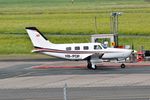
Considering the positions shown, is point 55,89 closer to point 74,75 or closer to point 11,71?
point 74,75

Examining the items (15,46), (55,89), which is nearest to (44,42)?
(55,89)

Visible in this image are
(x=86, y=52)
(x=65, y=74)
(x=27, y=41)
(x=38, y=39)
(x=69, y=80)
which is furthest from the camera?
(x=27, y=41)

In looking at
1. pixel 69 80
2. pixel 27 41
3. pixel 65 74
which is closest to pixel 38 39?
pixel 65 74

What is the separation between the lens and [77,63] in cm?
4788

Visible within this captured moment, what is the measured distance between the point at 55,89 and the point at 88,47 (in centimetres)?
1268

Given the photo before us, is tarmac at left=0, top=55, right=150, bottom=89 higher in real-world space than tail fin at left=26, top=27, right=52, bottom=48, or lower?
lower

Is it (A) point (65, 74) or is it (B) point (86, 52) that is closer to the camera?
(A) point (65, 74)

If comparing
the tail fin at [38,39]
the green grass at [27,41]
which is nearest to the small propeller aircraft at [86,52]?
the tail fin at [38,39]

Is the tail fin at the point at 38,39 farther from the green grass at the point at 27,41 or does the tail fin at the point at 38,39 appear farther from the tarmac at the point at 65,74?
the green grass at the point at 27,41

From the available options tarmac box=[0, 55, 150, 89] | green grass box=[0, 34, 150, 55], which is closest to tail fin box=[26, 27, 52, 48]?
tarmac box=[0, 55, 150, 89]

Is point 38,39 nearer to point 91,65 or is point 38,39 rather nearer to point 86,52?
point 86,52

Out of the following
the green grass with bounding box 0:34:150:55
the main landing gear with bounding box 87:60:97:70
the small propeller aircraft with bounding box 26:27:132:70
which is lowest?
the green grass with bounding box 0:34:150:55

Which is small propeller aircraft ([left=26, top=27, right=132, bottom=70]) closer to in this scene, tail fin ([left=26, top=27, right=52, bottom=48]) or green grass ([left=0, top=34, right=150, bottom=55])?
tail fin ([left=26, top=27, right=52, bottom=48])

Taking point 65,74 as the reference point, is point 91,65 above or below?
below
